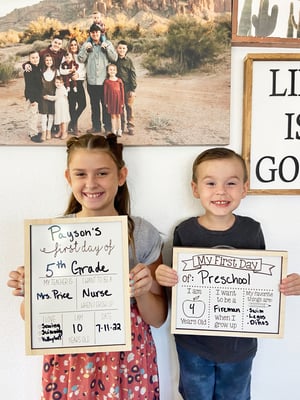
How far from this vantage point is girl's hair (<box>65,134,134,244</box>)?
0.83 meters

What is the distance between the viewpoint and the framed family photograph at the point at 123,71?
875 millimetres

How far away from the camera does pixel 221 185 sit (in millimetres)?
847

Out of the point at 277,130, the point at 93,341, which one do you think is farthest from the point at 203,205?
the point at 93,341

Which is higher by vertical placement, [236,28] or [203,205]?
[236,28]

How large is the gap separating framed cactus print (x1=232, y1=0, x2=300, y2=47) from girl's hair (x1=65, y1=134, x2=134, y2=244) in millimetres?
371

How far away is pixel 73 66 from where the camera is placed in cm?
88

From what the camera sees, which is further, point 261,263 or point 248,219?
point 248,219

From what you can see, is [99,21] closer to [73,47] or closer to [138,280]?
[73,47]

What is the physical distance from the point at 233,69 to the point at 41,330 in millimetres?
711

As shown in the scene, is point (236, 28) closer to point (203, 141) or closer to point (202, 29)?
point (202, 29)

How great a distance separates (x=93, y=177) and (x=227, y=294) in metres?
0.38

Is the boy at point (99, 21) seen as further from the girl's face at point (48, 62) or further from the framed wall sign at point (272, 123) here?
the framed wall sign at point (272, 123)

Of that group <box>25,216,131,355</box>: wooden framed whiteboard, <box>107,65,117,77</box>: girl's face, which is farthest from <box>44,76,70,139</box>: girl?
<box>25,216,131,355</box>: wooden framed whiteboard

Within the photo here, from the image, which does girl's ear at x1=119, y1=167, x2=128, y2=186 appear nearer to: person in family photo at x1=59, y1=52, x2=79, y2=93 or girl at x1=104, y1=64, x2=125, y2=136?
girl at x1=104, y1=64, x2=125, y2=136
